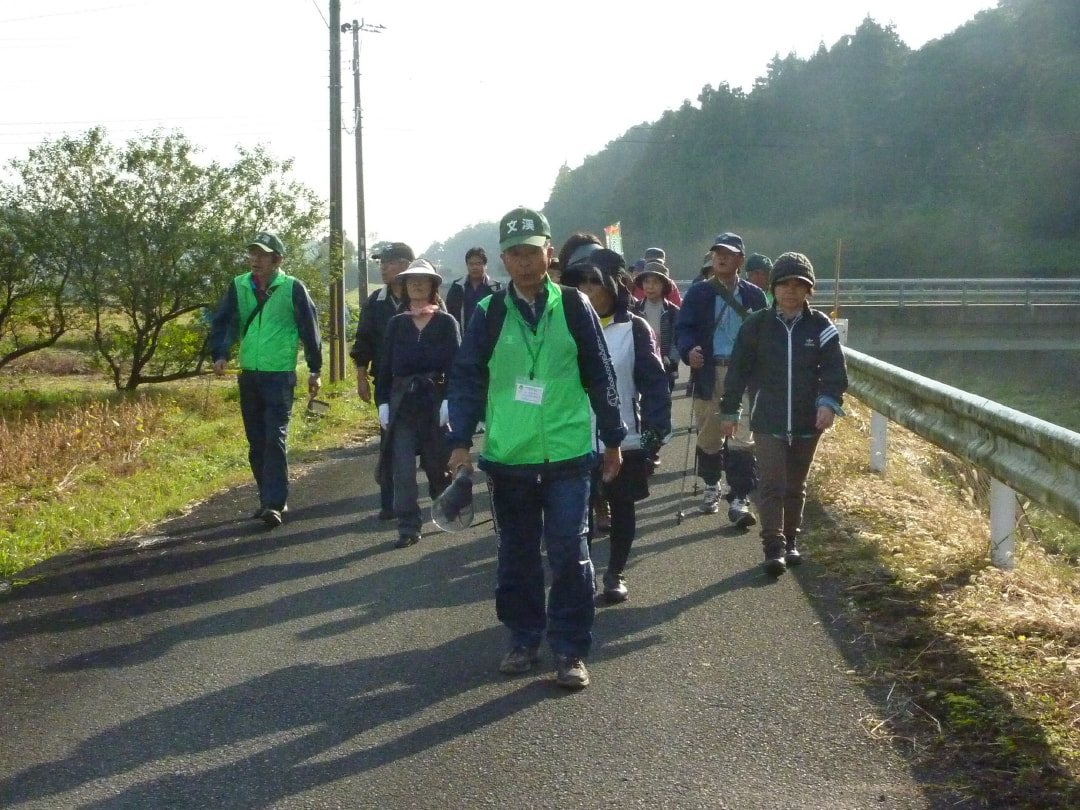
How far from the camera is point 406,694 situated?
Answer: 499cm

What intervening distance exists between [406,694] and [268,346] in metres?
4.31

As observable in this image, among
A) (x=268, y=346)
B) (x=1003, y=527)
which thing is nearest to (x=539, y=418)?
(x=1003, y=527)

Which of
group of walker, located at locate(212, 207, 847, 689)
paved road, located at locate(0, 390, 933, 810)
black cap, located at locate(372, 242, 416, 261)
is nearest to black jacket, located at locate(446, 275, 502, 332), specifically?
group of walker, located at locate(212, 207, 847, 689)

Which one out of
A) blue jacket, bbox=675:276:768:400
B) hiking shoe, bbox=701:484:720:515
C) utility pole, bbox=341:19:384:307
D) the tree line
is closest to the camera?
blue jacket, bbox=675:276:768:400

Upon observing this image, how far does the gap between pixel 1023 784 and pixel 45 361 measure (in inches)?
1095

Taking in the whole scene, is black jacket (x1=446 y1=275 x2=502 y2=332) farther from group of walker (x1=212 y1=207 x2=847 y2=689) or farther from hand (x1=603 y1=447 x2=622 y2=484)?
hand (x1=603 y1=447 x2=622 y2=484)

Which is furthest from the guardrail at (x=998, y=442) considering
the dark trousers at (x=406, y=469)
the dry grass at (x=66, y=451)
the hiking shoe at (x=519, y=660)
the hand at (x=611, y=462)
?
the dry grass at (x=66, y=451)

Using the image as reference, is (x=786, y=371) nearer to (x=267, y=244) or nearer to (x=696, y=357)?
(x=696, y=357)

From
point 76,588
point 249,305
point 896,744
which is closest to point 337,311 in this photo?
point 249,305

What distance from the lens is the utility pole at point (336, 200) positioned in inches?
829

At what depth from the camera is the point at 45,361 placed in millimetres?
28625

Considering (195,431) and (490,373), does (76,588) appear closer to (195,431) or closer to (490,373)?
(490,373)

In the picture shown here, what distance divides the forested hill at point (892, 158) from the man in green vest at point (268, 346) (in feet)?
160

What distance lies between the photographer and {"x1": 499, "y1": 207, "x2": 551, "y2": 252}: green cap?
5082 mm
